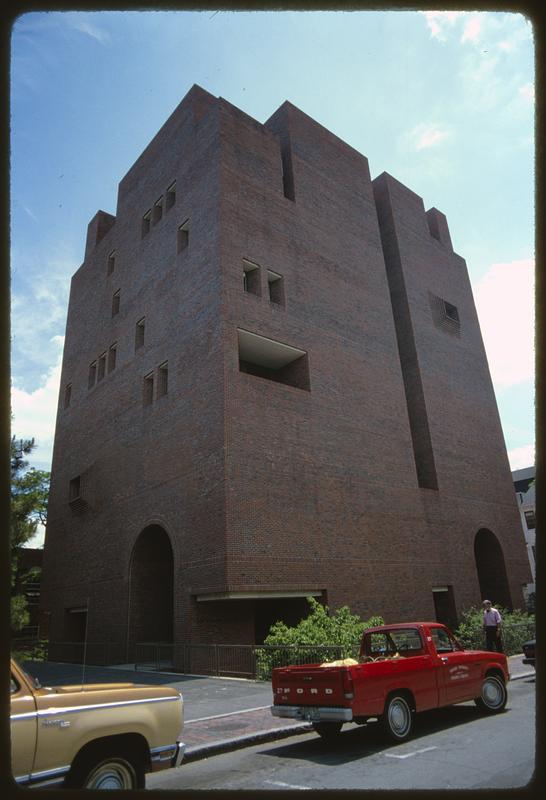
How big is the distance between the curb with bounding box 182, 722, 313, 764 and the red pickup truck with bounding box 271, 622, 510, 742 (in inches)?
17.3

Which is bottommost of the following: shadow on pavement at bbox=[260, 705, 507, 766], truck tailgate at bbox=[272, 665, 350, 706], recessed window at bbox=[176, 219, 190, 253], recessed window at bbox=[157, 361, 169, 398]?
shadow on pavement at bbox=[260, 705, 507, 766]

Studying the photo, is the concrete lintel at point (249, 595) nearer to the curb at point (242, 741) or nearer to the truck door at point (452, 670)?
the curb at point (242, 741)

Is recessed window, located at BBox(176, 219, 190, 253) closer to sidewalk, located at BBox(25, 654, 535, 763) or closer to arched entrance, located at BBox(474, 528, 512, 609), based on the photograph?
sidewalk, located at BBox(25, 654, 535, 763)

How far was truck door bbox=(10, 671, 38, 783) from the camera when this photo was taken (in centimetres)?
433

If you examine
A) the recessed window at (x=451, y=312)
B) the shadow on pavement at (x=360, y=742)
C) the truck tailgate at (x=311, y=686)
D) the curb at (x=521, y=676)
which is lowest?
the shadow on pavement at (x=360, y=742)

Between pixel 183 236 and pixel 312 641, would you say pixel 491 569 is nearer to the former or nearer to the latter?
pixel 312 641

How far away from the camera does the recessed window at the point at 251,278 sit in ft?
70.0

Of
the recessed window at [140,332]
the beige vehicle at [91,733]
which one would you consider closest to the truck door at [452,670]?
the beige vehicle at [91,733]

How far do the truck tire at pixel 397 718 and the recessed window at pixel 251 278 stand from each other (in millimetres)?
15732

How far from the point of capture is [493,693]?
9477 millimetres

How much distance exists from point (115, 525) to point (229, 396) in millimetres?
9897

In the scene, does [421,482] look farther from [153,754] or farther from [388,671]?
[153,754]

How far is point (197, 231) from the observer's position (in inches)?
883

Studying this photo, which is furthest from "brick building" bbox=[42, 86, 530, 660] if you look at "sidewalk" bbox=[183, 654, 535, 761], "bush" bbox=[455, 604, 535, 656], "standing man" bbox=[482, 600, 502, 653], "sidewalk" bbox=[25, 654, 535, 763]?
"sidewalk" bbox=[183, 654, 535, 761]
